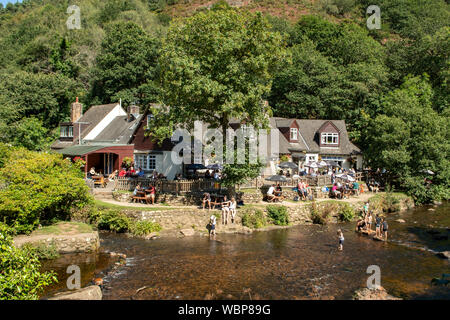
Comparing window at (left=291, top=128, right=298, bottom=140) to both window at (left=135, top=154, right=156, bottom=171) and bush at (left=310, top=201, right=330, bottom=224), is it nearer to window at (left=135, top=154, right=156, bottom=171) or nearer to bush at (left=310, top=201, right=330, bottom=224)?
bush at (left=310, top=201, right=330, bottom=224)

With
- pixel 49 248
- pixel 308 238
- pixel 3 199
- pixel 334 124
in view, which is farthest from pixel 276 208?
pixel 334 124

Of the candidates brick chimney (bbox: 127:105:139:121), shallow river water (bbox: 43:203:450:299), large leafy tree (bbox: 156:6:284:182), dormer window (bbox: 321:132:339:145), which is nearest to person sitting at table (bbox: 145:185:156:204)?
shallow river water (bbox: 43:203:450:299)

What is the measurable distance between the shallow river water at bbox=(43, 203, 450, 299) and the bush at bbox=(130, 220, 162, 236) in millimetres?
1028

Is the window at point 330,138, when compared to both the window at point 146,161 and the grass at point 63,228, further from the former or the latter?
the grass at point 63,228

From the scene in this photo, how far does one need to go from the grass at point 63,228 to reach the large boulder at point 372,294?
16.5 metres

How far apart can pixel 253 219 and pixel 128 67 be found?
41.5m

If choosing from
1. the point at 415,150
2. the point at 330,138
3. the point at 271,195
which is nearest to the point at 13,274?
the point at 271,195

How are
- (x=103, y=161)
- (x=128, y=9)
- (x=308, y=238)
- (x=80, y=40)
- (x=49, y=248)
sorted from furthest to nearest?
(x=128, y=9), (x=80, y=40), (x=103, y=161), (x=308, y=238), (x=49, y=248)

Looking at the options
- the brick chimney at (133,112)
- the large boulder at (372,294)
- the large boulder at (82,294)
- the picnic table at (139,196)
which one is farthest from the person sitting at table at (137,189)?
the large boulder at (372,294)

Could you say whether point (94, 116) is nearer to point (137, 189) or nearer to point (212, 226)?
point (137, 189)

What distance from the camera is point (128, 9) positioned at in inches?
3979

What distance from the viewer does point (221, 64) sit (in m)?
27.3

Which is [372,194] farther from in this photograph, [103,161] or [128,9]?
[128,9]

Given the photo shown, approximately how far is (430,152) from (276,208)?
68.3ft
